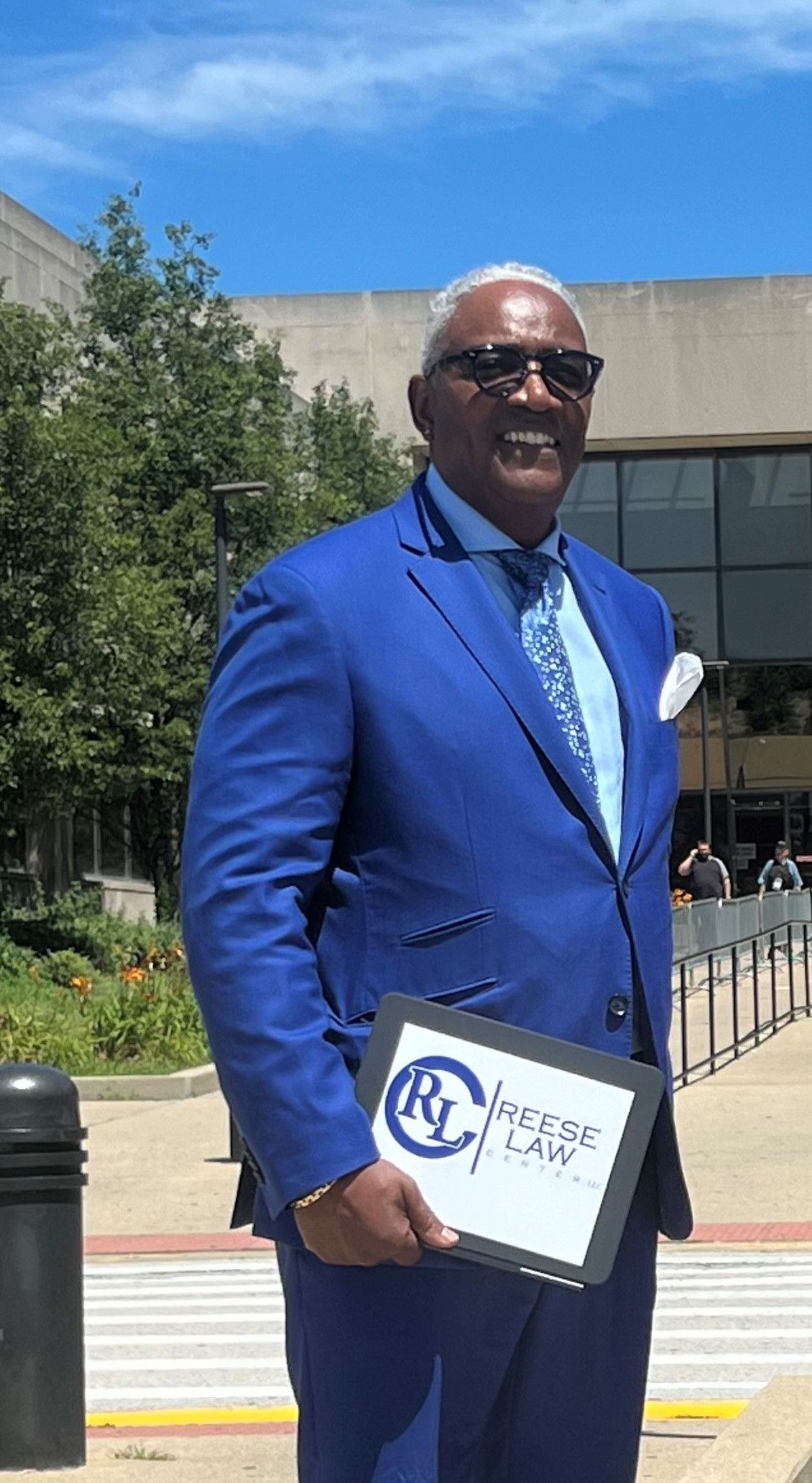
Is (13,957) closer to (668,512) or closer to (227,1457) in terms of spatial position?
(227,1457)

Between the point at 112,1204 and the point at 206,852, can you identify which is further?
the point at 112,1204

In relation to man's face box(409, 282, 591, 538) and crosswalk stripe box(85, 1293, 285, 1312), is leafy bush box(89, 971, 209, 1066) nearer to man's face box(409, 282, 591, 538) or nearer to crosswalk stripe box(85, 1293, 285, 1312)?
crosswalk stripe box(85, 1293, 285, 1312)

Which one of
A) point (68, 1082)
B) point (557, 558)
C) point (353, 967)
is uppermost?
point (557, 558)

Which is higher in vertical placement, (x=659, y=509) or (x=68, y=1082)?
(x=659, y=509)

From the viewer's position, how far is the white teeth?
3133mm

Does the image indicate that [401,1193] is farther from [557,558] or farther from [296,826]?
[557,558]

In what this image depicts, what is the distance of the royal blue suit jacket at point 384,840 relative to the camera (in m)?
2.85

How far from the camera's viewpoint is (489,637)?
3.04 m

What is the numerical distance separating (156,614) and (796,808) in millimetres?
20398

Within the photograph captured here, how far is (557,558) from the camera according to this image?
3260mm

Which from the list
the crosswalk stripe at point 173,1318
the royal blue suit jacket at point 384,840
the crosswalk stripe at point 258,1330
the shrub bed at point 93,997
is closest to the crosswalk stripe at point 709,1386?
the crosswalk stripe at point 258,1330

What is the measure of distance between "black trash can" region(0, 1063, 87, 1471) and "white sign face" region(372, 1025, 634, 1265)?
Answer: 3.31m

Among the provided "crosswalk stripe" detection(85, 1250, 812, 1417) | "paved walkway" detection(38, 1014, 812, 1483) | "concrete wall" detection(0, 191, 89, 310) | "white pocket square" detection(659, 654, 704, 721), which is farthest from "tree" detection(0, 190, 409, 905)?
"white pocket square" detection(659, 654, 704, 721)

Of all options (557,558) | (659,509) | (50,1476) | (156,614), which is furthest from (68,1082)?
(659,509)
